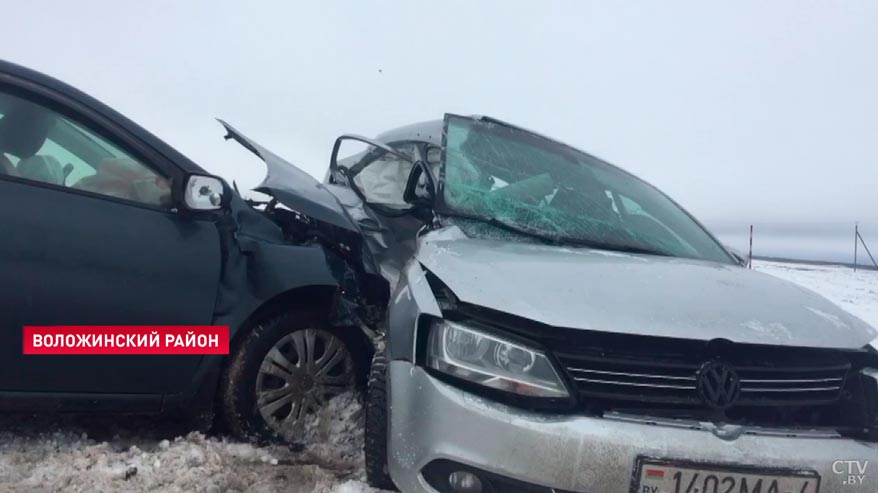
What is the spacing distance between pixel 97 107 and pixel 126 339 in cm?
101

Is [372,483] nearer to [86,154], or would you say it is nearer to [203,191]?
[203,191]

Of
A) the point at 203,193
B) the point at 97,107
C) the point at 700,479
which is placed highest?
the point at 97,107

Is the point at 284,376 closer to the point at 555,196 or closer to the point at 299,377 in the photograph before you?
the point at 299,377

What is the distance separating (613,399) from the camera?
1909mm

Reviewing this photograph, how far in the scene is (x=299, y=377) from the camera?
3109mm

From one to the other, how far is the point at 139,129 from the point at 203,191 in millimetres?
403

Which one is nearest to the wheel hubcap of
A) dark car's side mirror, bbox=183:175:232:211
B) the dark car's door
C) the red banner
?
the red banner

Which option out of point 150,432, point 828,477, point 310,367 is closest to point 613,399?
point 828,477

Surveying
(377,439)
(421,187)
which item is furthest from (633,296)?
(421,187)

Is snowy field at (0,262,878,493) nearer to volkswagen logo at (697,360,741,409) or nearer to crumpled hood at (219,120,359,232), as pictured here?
crumpled hood at (219,120,359,232)
